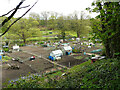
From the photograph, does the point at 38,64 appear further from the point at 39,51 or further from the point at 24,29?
the point at 24,29

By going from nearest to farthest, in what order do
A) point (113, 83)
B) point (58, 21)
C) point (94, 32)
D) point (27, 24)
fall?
point (113, 83), point (94, 32), point (27, 24), point (58, 21)

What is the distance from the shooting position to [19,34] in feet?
27.1

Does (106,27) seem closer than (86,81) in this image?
No

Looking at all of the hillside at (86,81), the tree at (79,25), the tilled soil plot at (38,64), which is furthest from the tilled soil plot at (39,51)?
the tree at (79,25)

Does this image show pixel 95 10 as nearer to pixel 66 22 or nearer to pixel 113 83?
pixel 113 83

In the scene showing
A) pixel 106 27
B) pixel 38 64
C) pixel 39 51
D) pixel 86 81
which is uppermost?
pixel 106 27

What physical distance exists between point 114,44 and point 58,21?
872cm

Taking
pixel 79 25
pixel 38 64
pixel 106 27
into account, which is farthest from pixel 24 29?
pixel 106 27

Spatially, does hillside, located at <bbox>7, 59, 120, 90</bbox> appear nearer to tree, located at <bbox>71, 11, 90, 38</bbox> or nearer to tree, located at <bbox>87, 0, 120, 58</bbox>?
tree, located at <bbox>87, 0, 120, 58</bbox>

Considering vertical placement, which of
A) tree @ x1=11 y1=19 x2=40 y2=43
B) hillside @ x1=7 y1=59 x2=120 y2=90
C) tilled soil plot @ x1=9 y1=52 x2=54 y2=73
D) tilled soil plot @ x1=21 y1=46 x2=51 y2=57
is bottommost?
tilled soil plot @ x1=9 y1=52 x2=54 y2=73

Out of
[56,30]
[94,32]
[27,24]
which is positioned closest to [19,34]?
[27,24]

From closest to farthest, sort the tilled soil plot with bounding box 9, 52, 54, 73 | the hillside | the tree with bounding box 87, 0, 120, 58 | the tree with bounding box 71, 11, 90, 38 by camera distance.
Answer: the hillside, the tree with bounding box 87, 0, 120, 58, the tilled soil plot with bounding box 9, 52, 54, 73, the tree with bounding box 71, 11, 90, 38

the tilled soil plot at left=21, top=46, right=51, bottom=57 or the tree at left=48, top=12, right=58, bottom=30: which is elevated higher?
the tree at left=48, top=12, right=58, bottom=30

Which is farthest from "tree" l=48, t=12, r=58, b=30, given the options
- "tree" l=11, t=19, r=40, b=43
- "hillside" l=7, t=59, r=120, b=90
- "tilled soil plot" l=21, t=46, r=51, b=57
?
"hillside" l=7, t=59, r=120, b=90
